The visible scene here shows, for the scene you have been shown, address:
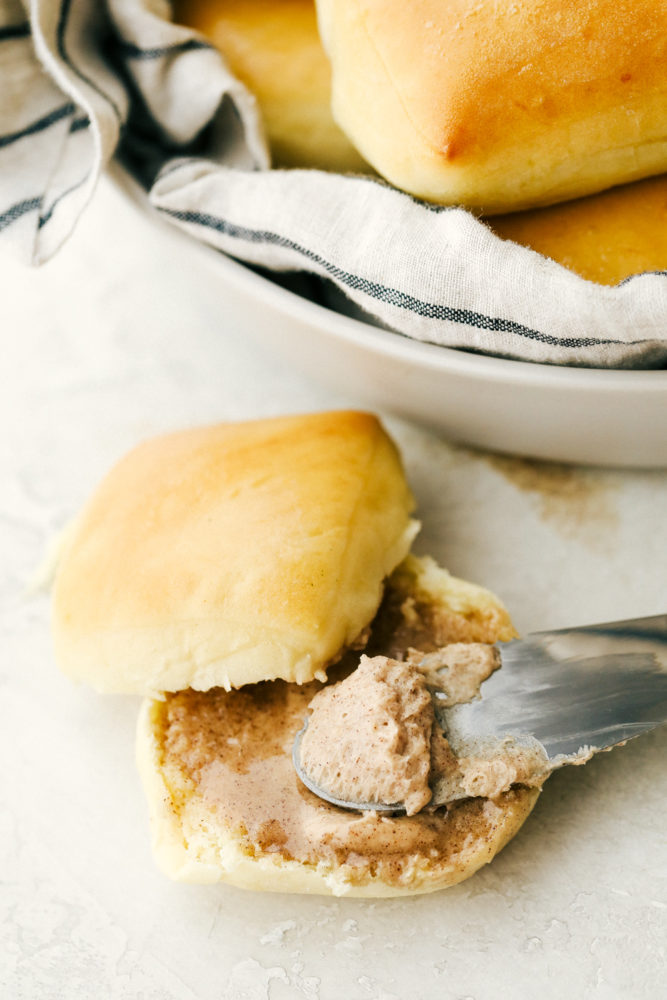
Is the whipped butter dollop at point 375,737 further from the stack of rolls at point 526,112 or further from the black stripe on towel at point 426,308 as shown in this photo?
the stack of rolls at point 526,112

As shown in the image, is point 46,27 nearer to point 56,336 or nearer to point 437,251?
point 56,336

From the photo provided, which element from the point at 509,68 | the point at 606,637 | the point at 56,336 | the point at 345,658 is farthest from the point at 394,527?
the point at 56,336

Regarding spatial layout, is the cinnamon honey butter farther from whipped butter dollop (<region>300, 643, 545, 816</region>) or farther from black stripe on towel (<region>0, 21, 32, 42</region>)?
black stripe on towel (<region>0, 21, 32, 42</region>)

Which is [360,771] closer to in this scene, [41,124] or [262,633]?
[262,633]

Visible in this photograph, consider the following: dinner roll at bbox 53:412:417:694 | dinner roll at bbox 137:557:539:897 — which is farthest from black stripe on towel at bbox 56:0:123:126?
dinner roll at bbox 137:557:539:897

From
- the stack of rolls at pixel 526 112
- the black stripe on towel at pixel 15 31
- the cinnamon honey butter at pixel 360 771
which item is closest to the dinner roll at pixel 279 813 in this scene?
the cinnamon honey butter at pixel 360 771
